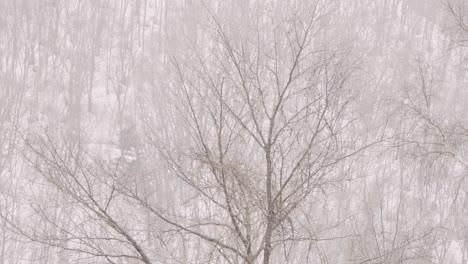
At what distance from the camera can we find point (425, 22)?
37.2 metres

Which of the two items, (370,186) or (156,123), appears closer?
(370,186)

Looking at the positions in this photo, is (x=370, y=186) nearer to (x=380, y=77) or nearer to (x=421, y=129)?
(x=380, y=77)

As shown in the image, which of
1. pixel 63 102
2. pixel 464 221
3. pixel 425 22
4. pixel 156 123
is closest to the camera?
pixel 464 221

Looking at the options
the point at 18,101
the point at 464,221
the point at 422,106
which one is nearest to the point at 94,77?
the point at 18,101

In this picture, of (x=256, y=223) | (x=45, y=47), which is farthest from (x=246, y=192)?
(x=45, y=47)

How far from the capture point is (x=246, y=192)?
414cm

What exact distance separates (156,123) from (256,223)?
2127 cm

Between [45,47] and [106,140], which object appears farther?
[45,47]

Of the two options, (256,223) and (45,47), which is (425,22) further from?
(256,223)

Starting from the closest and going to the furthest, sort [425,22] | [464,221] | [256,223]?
[256,223]
[464,221]
[425,22]

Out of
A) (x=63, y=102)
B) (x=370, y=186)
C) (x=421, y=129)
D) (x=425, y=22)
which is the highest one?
(x=425, y=22)

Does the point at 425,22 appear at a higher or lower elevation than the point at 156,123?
higher

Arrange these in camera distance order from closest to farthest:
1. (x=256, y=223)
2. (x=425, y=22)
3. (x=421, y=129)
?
(x=256, y=223), (x=421, y=129), (x=425, y=22)

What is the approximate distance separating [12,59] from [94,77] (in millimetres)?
4047
